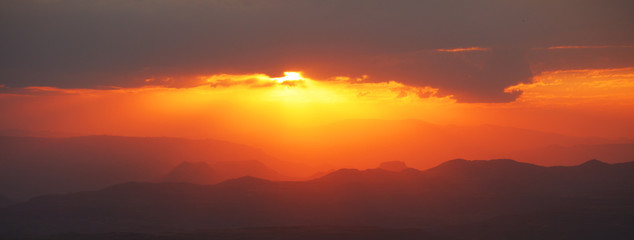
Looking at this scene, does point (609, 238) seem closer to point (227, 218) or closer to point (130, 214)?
point (227, 218)

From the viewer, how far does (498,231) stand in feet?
517

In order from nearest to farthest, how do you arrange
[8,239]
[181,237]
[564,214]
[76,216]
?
[181,237], [8,239], [564,214], [76,216]

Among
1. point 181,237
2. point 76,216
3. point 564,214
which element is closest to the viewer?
point 181,237

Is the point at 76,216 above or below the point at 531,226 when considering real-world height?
above

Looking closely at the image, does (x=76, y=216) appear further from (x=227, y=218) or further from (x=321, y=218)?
(x=321, y=218)

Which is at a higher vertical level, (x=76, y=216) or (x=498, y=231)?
(x=76, y=216)

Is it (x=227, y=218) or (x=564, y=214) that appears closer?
(x=564, y=214)

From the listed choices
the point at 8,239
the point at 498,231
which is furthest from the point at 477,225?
the point at 8,239

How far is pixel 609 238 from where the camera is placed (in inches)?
5556

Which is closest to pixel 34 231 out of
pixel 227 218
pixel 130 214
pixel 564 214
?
pixel 130 214

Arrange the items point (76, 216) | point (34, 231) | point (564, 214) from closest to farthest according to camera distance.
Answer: point (564, 214), point (34, 231), point (76, 216)

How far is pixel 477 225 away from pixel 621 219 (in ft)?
129

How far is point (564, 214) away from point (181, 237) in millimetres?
113090

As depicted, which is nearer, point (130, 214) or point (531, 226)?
→ point (531, 226)
